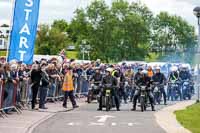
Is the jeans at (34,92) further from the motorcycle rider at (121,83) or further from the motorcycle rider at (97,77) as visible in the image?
the motorcycle rider at (97,77)

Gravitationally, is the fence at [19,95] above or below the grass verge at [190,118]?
above

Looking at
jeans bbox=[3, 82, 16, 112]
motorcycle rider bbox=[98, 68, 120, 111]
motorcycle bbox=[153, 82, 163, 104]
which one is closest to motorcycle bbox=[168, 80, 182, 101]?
motorcycle bbox=[153, 82, 163, 104]

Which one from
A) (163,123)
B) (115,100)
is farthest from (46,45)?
(163,123)

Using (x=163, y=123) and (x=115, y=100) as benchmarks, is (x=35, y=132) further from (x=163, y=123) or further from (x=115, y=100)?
(x=115, y=100)

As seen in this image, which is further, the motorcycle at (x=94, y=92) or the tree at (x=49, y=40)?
the tree at (x=49, y=40)

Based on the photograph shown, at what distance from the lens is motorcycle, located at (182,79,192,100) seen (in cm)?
3512

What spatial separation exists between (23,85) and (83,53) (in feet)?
217

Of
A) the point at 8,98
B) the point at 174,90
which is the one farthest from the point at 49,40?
the point at 8,98

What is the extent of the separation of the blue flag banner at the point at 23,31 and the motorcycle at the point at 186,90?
1361 cm

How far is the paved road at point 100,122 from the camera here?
703 inches

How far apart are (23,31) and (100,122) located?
5.24 meters

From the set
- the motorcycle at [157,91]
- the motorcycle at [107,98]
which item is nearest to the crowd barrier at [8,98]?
the motorcycle at [107,98]

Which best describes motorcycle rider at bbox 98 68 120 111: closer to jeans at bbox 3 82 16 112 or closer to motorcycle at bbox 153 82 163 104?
motorcycle at bbox 153 82 163 104

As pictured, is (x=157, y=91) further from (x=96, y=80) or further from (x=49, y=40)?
(x=49, y=40)
